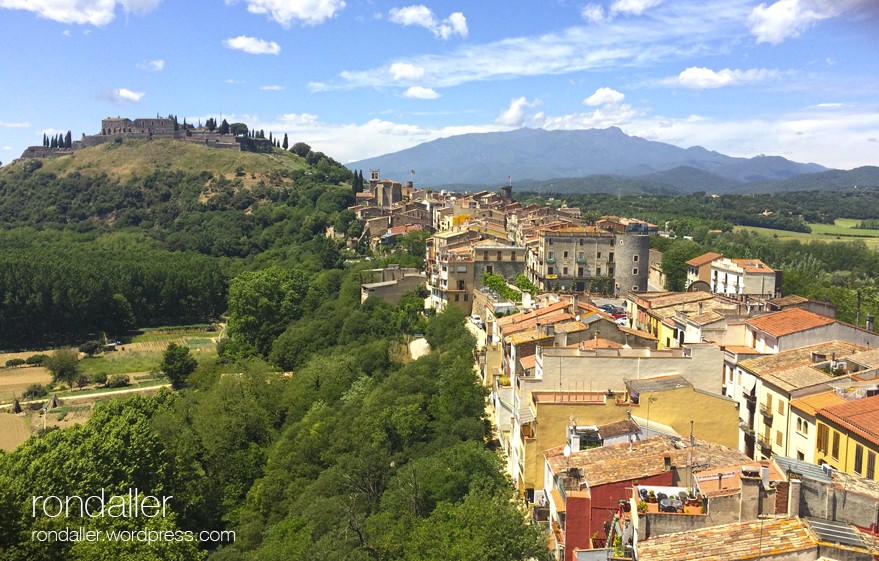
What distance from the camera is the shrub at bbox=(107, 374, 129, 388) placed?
6112 cm

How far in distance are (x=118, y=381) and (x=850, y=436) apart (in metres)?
59.2

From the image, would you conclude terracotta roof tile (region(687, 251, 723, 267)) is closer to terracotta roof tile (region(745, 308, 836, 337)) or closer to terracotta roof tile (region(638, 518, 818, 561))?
terracotta roof tile (region(745, 308, 836, 337))

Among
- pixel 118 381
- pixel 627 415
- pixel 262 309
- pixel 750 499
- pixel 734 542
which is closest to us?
pixel 734 542

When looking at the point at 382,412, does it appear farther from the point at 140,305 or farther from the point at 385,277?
the point at 140,305

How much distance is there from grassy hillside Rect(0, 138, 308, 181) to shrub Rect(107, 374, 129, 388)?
251ft

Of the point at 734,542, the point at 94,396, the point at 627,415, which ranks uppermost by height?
the point at 734,542

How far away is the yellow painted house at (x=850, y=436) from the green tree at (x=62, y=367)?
61.8 metres

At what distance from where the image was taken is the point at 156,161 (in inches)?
5512

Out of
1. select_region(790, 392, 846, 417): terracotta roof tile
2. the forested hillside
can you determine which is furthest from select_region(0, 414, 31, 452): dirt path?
select_region(790, 392, 846, 417): terracotta roof tile

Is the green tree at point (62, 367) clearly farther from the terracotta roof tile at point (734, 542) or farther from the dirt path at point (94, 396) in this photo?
the terracotta roof tile at point (734, 542)

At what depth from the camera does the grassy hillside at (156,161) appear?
→ 446 feet

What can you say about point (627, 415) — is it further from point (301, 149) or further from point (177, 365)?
point (301, 149)

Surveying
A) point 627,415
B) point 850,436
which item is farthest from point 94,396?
point 850,436

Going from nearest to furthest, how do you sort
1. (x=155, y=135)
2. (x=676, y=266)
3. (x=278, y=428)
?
1. (x=278, y=428)
2. (x=676, y=266)
3. (x=155, y=135)
